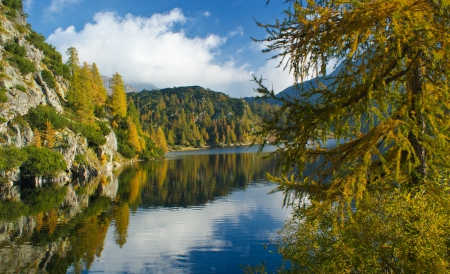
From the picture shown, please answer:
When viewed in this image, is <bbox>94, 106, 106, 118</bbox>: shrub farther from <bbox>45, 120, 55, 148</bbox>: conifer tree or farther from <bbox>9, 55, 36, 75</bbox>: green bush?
<bbox>45, 120, 55, 148</bbox>: conifer tree

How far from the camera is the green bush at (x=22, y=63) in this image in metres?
63.1

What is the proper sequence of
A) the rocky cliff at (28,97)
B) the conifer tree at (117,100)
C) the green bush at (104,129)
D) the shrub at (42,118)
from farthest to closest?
the conifer tree at (117,100) < the green bush at (104,129) < the shrub at (42,118) < the rocky cliff at (28,97)

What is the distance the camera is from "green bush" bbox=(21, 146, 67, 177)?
1966 inches

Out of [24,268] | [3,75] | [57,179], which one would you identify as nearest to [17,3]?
[3,75]

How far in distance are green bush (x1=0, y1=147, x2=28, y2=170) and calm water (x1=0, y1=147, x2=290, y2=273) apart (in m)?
10.5

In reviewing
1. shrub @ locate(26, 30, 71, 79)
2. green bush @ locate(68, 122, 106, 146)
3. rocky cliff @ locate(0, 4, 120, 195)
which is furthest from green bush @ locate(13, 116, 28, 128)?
shrub @ locate(26, 30, 71, 79)

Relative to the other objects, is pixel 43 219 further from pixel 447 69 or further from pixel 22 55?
pixel 22 55

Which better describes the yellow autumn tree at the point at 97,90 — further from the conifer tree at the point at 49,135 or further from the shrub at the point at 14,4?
the conifer tree at the point at 49,135

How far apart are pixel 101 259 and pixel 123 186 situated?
30543 millimetres

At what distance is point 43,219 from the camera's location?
29953mm


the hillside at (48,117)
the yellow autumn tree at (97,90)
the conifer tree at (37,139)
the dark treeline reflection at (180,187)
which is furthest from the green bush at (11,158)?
the yellow autumn tree at (97,90)

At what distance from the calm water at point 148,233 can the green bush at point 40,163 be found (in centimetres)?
1027

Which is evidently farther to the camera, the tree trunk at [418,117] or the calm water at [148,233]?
the calm water at [148,233]

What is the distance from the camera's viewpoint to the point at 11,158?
4669 cm
